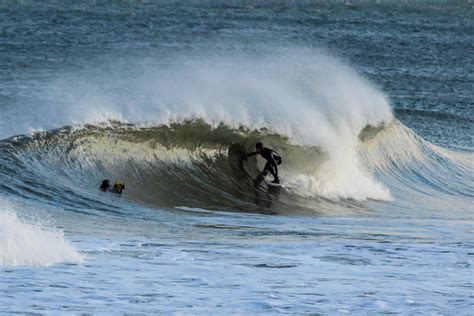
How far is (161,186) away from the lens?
1920 centimetres

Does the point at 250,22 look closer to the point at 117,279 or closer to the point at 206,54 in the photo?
the point at 206,54

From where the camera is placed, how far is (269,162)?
20.6 metres

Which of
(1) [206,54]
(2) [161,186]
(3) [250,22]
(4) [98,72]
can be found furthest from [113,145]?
(3) [250,22]

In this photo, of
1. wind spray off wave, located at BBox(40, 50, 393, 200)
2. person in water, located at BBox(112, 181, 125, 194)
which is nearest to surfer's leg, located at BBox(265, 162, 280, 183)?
wind spray off wave, located at BBox(40, 50, 393, 200)

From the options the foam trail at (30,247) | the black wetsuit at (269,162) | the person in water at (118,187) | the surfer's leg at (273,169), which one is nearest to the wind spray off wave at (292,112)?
the surfer's leg at (273,169)

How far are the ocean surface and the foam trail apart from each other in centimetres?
2

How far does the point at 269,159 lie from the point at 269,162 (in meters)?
0.08

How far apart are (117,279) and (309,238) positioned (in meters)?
3.99

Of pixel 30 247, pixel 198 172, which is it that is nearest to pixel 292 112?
pixel 198 172

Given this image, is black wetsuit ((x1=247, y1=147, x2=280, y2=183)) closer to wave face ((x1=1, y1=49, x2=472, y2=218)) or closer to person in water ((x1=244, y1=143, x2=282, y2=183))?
person in water ((x1=244, y1=143, x2=282, y2=183))

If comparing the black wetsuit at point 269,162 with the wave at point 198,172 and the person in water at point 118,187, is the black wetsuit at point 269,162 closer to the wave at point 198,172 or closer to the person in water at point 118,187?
the wave at point 198,172

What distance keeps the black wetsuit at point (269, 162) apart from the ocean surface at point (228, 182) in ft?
1.20

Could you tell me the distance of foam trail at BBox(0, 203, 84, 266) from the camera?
37.9 feet

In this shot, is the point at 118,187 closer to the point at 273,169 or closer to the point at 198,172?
the point at 198,172
